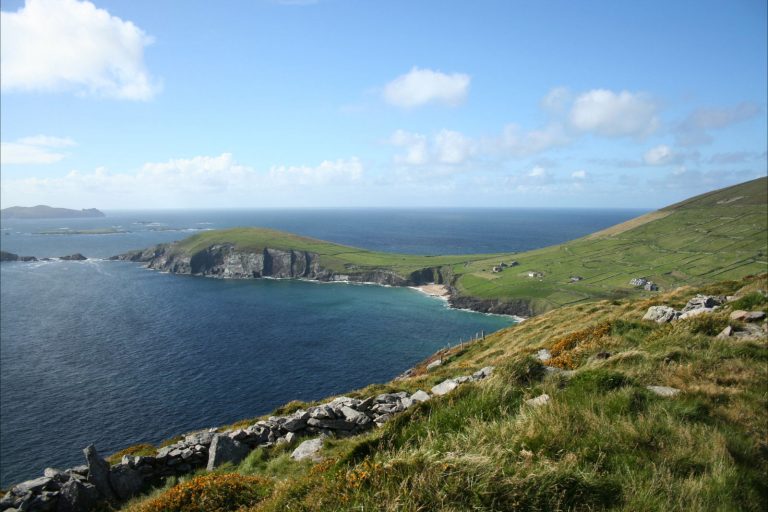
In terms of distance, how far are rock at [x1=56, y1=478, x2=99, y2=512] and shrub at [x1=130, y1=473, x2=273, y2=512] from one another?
8.00 m

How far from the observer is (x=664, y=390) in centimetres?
1133

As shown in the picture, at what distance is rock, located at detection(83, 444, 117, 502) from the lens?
1708cm

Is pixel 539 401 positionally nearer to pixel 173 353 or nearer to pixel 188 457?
pixel 188 457

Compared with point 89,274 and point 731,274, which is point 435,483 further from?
point 89,274

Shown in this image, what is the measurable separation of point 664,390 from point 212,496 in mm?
12919

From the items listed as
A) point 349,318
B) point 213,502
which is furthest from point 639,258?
point 213,502

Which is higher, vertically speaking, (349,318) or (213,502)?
(213,502)

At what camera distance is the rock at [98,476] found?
17.1 m

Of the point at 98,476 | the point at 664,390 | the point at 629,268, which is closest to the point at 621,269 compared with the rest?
the point at 629,268

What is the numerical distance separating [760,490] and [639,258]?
8101 inches

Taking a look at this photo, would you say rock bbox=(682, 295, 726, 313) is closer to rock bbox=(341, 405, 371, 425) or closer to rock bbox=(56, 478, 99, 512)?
rock bbox=(341, 405, 371, 425)

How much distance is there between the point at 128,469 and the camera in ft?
59.2

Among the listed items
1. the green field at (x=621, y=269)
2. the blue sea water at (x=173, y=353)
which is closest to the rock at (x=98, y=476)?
the blue sea water at (x=173, y=353)

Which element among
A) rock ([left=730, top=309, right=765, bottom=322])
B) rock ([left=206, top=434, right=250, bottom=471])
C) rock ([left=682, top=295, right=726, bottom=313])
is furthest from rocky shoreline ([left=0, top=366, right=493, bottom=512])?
rock ([left=682, top=295, right=726, bottom=313])
